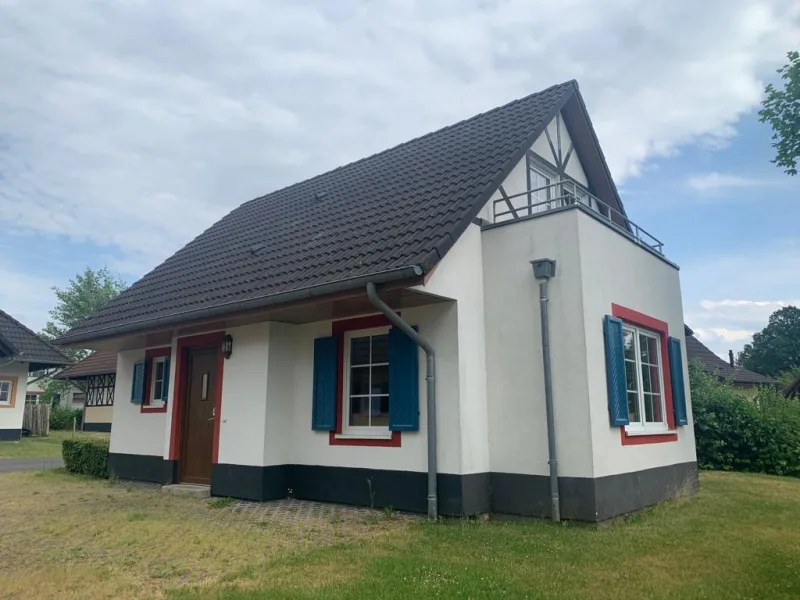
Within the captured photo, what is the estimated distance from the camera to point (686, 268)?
1058 centimetres

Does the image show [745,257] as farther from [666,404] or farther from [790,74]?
[666,404]

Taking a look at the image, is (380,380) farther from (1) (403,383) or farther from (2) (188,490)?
(2) (188,490)

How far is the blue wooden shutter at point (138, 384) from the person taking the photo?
11.1 m

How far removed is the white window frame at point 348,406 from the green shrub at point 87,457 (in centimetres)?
622

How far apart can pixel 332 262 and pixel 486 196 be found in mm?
2246

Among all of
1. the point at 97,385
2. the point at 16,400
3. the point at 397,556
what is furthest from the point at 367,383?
the point at 97,385

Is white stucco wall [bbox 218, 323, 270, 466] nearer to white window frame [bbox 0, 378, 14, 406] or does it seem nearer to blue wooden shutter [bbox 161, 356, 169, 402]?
blue wooden shutter [bbox 161, 356, 169, 402]

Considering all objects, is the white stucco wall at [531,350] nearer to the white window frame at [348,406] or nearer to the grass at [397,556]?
the grass at [397,556]

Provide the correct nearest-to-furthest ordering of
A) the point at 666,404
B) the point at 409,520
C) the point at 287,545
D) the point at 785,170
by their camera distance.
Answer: the point at 287,545
the point at 409,520
the point at 666,404
the point at 785,170

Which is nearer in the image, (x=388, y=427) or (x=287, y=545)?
(x=287, y=545)

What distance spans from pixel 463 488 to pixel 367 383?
206cm

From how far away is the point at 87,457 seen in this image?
11.6 metres

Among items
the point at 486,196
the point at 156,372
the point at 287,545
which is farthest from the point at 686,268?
the point at 156,372

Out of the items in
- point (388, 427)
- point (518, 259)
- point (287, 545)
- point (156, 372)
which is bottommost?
point (287, 545)
